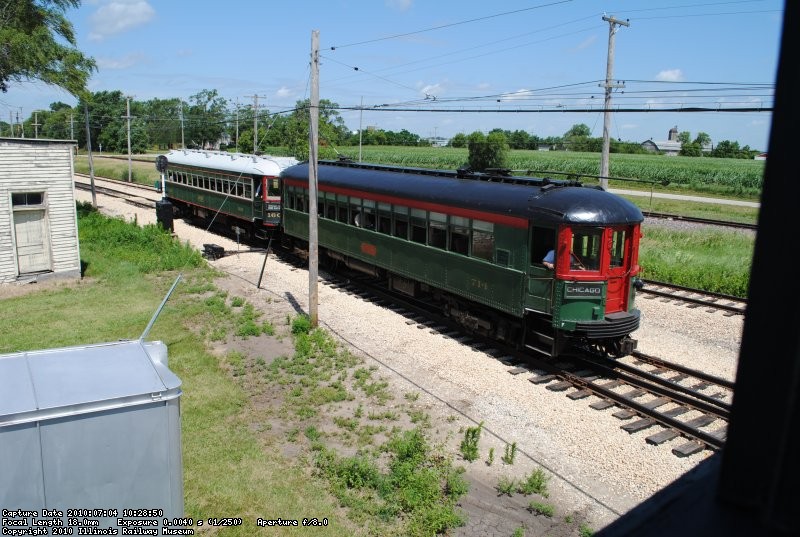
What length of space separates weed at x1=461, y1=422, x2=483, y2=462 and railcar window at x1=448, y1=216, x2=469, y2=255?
16.5ft

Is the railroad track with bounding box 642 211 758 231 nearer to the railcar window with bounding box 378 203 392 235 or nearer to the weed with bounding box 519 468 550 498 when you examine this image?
the railcar window with bounding box 378 203 392 235

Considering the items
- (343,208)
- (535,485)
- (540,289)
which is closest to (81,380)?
(535,485)

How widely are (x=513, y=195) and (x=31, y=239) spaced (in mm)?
14345

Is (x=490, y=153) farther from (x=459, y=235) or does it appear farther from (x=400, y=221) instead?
(x=459, y=235)

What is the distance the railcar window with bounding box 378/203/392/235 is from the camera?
1566 cm

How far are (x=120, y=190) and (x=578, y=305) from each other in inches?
1668

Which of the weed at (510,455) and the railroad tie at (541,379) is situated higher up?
the railroad tie at (541,379)

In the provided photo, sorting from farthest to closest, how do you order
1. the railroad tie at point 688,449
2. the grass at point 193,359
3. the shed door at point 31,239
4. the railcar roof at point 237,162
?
the railcar roof at point 237,162 < the shed door at point 31,239 < the railroad tie at point 688,449 < the grass at point 193,359

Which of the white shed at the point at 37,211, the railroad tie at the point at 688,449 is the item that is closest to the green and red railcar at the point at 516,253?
the railroad tie at the point at 688,449

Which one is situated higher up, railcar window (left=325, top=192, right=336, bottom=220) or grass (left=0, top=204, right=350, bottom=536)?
railcar window (left=325, top=192, right=336, bottom=220)

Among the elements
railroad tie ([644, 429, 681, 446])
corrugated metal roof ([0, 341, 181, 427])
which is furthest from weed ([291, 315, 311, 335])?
railroad tie ([644, 429, 681, 446])

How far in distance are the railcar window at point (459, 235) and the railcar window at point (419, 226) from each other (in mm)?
987

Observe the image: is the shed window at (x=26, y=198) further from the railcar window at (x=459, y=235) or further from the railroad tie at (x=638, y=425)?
the railroad tie at (x=638, y=425)

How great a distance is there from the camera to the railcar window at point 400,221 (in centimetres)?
1498
